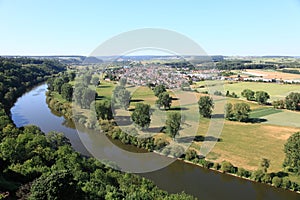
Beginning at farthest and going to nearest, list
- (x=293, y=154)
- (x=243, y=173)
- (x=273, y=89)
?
(x=273, y=89)
(x=243, y=173)
(x=293, y=154)

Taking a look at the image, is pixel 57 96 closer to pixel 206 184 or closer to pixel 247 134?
pixel 247 134

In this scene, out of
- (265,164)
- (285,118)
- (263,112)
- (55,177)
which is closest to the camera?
(55,177)

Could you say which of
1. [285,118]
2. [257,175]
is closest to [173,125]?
[257,175]

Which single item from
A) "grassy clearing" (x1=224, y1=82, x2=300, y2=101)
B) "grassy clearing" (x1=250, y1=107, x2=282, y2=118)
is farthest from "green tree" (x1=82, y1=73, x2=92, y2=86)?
"grassy clearing" (x1=224, y1=82, x2=300, y2=101)

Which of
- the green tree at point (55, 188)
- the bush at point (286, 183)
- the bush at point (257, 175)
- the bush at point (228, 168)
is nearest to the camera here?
the green tree at point (55, 188)

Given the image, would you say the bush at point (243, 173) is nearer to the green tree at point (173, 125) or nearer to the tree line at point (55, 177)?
the green tree at point (173, 125)

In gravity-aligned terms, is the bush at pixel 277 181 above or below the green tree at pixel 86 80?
below

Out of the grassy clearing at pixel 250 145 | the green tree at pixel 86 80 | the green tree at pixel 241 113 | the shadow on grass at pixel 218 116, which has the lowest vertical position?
the grassy clearing at pixel 250 145

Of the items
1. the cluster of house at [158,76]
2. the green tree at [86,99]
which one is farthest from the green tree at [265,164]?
the cluster of house at [158,76]

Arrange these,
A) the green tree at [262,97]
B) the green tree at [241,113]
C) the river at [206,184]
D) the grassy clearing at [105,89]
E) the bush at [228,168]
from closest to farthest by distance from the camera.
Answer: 1. the river at [206,184]
2. the bush at [228,168]
3. the green tree at [241,113]
4. the green tree at [262,97]
5. the grassy clearing at [105,89]

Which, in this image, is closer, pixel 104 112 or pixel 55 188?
pixel 55 188

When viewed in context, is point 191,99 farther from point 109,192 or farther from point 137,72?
point 109,192

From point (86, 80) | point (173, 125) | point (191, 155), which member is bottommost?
point (191, 155)
